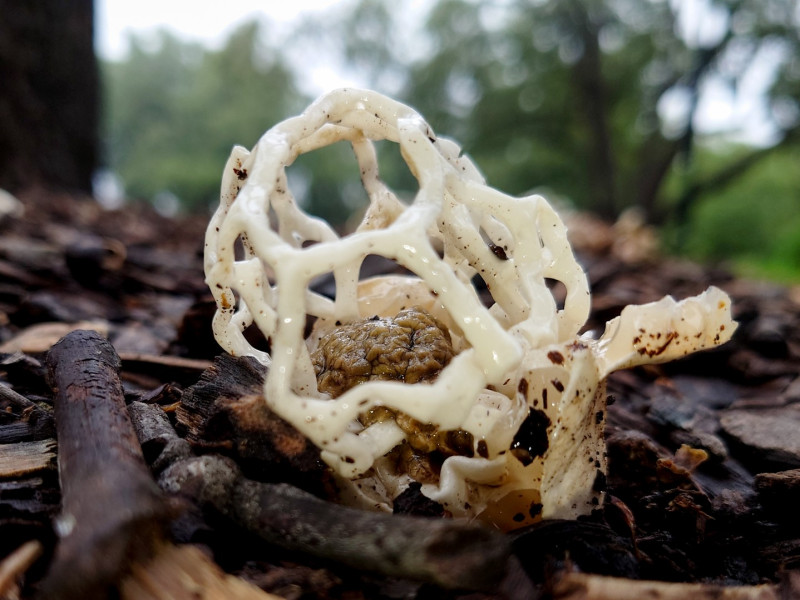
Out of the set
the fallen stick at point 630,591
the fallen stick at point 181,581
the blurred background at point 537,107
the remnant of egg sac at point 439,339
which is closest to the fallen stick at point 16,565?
the fallen stick at point 181,581

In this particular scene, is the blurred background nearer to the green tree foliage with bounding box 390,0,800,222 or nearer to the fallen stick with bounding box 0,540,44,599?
the green tree foliage with bounding box 390,0,800,222

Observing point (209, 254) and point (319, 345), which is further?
point (319, 345)

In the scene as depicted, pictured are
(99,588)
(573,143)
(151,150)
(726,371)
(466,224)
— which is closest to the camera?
(99,588)

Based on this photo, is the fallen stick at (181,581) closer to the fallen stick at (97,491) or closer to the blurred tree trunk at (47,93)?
A: the fallen stick at (97,491)

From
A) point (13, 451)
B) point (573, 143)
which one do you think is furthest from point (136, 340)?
point (573, 143)

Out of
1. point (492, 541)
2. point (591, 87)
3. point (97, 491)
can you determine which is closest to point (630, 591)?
point (492, 541)

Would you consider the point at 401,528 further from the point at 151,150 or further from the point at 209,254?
the point at 151,150
